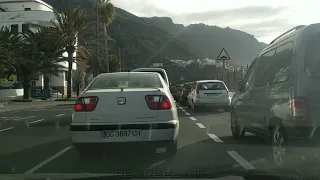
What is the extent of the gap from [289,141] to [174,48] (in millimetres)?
109575

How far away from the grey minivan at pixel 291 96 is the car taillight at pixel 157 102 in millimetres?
1801

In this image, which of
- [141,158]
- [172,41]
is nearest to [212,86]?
[141,158]

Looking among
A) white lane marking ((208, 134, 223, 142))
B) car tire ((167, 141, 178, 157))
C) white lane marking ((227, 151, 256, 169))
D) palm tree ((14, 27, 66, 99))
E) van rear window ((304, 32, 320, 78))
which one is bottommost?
white lane marking ((227, 151, 256, 169))

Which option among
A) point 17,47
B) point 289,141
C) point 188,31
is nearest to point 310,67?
point 289,141

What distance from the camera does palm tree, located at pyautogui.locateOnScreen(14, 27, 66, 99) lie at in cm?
3688

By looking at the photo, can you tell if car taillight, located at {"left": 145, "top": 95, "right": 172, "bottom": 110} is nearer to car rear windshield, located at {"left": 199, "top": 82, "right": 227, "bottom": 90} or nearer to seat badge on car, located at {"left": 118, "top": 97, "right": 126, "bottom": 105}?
seat badge on car, located at {"left": 118, "top": 97, "right": 126, "bottom": 105}

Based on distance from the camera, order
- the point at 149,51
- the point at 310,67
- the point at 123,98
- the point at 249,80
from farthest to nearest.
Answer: the point at 149,51
the point at 249,80
the point at 123,98
the point at 310,67

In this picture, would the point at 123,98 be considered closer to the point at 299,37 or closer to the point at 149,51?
the point at 299,37

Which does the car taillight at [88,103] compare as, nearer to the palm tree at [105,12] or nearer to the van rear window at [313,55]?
the van rear window at [313,55]

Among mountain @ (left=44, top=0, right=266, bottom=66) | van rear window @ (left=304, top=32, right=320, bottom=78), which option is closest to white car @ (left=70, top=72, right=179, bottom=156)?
van rear window @ (left=304, top=32, right=320, bottom=78)

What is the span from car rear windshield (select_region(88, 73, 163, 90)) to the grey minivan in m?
2.02

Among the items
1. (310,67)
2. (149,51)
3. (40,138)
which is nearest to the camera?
(310,67)

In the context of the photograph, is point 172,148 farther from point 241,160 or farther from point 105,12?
point 105,12

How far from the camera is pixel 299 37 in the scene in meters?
6.54
